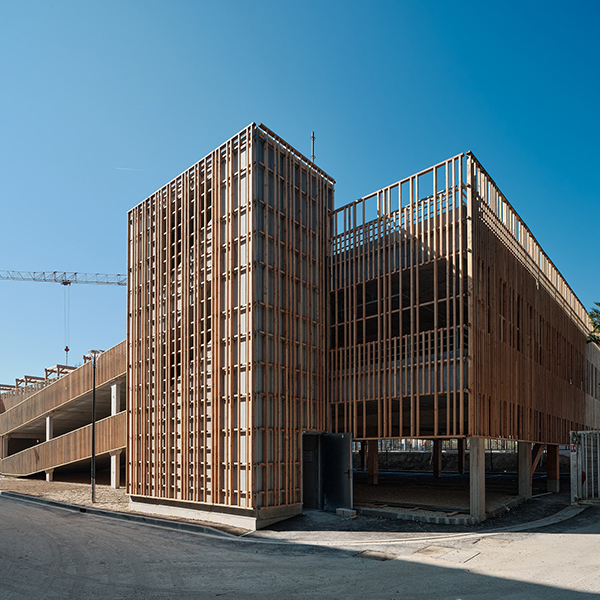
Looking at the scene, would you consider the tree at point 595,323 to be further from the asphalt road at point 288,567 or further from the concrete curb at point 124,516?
the concrete curb at point 124,516

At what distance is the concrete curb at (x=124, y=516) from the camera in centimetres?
1724

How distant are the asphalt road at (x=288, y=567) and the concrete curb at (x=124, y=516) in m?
0.48

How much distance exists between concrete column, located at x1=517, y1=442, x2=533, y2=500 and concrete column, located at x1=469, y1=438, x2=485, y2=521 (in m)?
6.89

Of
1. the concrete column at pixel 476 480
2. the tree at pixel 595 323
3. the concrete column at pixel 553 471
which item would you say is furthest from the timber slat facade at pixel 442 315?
the tree at pixel 595 323

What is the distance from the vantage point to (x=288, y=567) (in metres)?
12.7

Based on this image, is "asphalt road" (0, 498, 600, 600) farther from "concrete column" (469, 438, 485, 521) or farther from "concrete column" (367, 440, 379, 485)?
"concrete column" (367, 440, 379, 485)

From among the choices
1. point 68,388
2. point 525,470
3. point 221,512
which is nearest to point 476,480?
point 525,470

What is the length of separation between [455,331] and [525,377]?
22.3 feet

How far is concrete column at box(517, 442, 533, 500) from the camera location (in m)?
23.3

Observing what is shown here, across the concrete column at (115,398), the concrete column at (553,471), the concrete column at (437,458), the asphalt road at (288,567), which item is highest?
the concrete column at (115,398)

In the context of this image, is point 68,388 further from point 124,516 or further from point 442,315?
point 442,315

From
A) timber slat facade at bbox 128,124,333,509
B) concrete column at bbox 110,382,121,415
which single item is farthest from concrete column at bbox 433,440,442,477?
concrete column at bbox 110,382,121,415

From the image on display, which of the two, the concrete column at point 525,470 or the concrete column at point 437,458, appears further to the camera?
the concrete column at point 437,458

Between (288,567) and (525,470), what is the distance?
47.8ft
